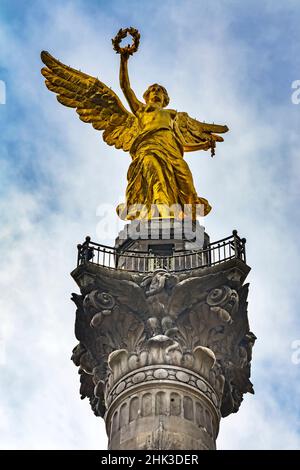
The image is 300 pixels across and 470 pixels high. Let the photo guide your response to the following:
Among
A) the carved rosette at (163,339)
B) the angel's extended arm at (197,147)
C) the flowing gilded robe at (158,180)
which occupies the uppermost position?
the angel's extended arm at (197,147)

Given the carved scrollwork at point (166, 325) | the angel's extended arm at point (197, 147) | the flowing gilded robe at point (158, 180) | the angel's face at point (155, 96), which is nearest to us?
the carved scrollwork at point (166, 325)

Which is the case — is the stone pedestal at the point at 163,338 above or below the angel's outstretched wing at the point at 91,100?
below

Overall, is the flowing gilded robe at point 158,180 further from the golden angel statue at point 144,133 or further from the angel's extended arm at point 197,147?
the angel's extended arm at point 197,147

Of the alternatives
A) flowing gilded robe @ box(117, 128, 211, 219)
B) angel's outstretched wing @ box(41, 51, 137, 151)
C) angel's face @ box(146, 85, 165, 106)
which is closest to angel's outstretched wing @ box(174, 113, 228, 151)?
angel's face @ box(146, 85, 165, 106)

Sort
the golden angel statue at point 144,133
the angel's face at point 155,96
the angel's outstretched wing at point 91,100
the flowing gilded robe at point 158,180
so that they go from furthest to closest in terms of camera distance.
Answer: the angel's outstretched wing at point 91,100 < the angel's face at point 155,96 < the golden angel statue at point 144,133 < the flowing gilded robe at point 158,180

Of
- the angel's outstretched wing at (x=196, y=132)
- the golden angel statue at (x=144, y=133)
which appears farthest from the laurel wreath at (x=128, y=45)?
the angel's outstretched wing at (x=196, y=132)

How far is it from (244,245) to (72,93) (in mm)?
8928

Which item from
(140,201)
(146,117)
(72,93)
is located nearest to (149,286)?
(140,201)

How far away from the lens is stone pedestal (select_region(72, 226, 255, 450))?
24.8 meters

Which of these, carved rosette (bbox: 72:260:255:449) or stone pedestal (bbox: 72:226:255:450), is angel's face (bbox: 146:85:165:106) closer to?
stone pedestal (bbox: 72:226:255:450)

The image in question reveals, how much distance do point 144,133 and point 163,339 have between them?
7574 mm

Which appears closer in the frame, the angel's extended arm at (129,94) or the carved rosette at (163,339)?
the carved rosette at (163,339)

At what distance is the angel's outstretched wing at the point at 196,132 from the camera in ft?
107
